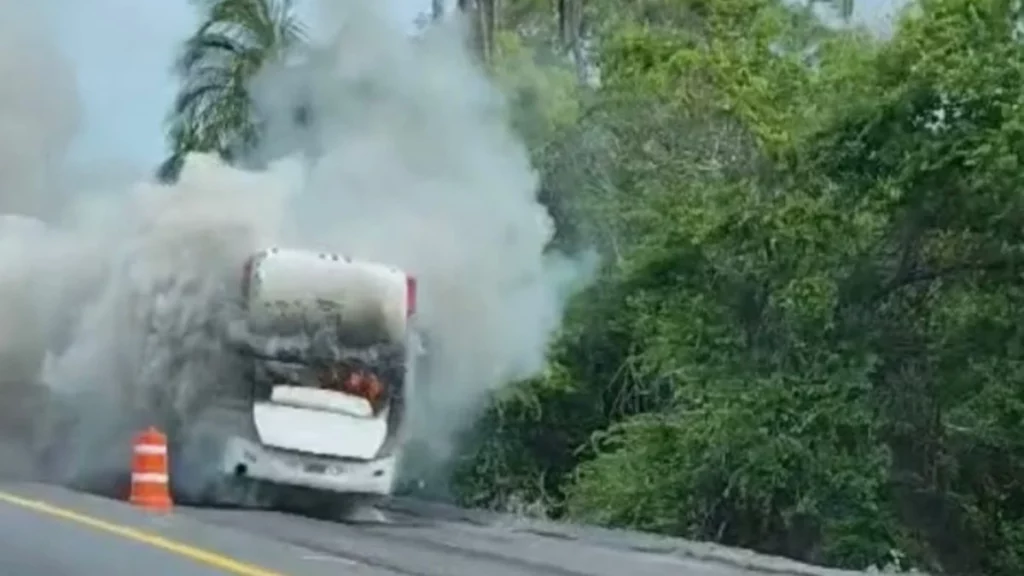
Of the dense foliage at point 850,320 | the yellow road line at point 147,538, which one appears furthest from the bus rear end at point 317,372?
the dense foliage at point 850,320

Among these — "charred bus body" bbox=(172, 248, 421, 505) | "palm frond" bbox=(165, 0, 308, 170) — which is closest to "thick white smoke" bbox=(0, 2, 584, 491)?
"charred bus body" bbox=(172, 248, 421, 505)

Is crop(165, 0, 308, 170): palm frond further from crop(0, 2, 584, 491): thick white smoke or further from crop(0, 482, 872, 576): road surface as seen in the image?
crop(0, 482, 872, 576): road surface

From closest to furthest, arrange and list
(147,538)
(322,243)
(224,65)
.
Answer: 1. (147,538)
2. (322,243)
3. (224,65)

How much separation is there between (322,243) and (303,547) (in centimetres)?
825

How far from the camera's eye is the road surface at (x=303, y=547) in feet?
46.1

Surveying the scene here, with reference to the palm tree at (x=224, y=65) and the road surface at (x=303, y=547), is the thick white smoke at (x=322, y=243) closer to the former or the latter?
the road surface at (x=303, y=547)

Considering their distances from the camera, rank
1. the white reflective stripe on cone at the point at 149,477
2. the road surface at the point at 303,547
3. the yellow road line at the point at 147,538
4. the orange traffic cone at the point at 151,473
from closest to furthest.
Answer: the yellow road line at the point at 147,538 → the road surface at the point at 303,547 → the orange traffic cone at the point at 151,473 → the white reflective stripe on cone at the point at 149,477

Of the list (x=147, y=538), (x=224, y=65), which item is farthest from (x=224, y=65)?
(x=147, y=538)

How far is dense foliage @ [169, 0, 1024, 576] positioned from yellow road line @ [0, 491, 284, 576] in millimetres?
8264

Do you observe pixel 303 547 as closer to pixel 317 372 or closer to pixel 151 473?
pixel 317 372

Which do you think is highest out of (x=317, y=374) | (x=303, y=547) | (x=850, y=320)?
(x=850, y=320)

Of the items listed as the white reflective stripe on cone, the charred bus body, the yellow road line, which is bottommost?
the yellow road line

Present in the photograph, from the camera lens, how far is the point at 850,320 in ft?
78.5

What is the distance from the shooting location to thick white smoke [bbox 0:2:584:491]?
21828 mm
